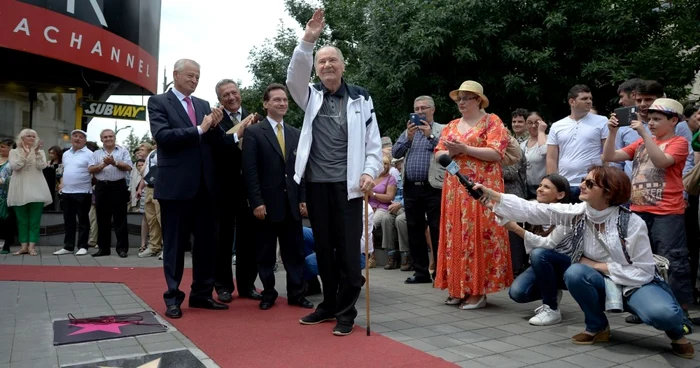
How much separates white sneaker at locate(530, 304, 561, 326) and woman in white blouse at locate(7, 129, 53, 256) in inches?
312

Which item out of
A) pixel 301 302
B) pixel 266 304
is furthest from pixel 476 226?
pixel 266 304

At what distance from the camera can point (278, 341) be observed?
156 inches

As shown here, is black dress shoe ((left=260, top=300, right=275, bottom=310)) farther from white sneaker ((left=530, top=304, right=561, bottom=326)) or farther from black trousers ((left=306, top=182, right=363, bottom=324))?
white sneaker ((left=530, top=304, right=561, bottom=326))

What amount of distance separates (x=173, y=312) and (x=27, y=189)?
19.1ft

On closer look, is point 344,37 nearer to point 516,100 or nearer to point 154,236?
point 516,100

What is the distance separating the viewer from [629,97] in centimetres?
519

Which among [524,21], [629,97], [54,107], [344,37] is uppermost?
[344,37]

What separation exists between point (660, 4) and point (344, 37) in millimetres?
10940

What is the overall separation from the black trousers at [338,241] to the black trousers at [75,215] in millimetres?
6302

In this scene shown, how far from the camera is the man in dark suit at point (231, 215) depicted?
544cm

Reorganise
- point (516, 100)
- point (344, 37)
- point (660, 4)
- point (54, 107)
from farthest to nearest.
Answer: point (344, 37) → point (54, 107) → point (516, 100) → point (660, 4)

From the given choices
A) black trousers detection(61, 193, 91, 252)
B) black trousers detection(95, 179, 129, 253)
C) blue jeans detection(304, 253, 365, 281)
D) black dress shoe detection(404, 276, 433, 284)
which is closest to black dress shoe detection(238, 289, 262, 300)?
blue jeans detection(304, 253, 365, 281)

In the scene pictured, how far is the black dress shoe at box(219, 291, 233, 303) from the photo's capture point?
214 inches

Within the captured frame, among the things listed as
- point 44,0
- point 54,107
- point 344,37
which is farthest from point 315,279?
point 344,37
